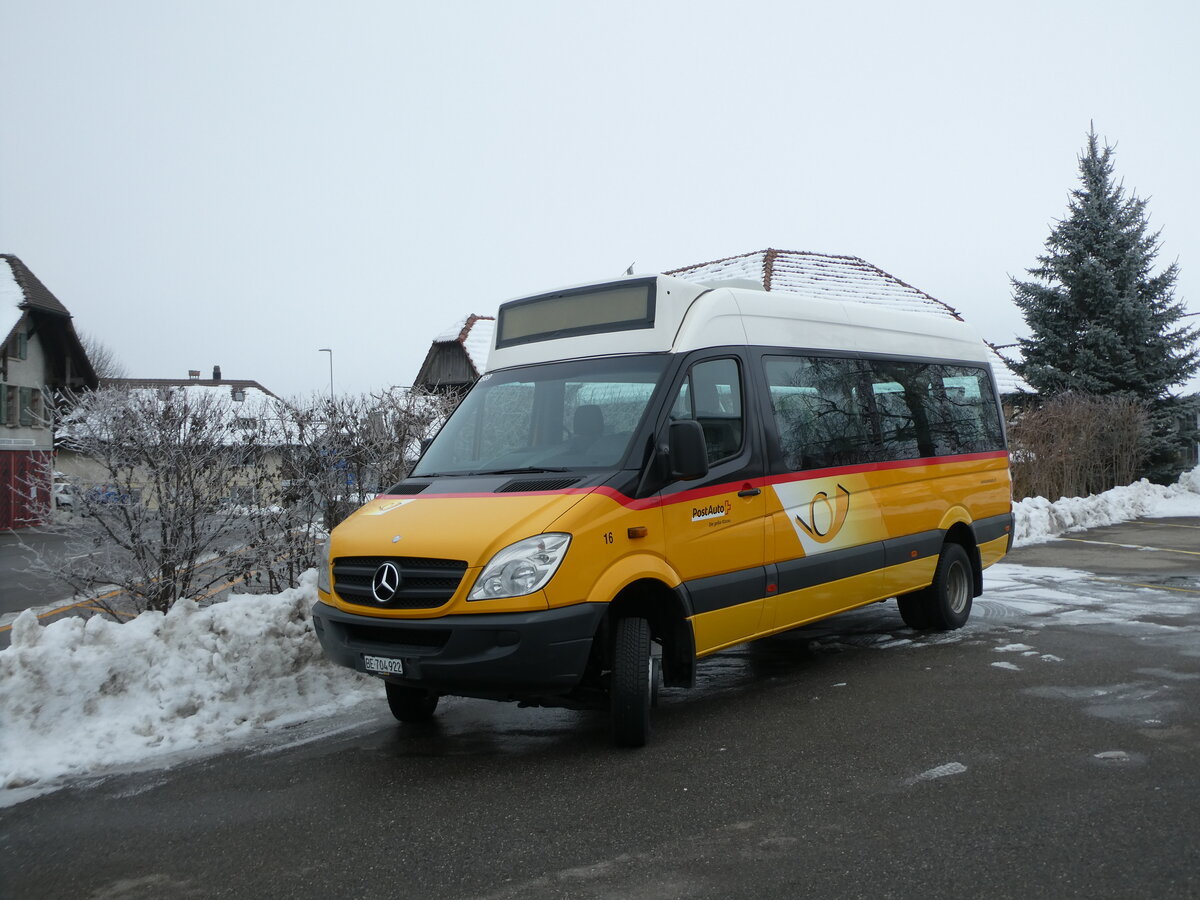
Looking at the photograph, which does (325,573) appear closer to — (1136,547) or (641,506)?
(641,506)

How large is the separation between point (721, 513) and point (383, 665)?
210cm

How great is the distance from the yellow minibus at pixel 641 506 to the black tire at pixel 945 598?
0.08 feet

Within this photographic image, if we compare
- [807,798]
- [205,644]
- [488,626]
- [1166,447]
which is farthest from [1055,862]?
[1166,447]

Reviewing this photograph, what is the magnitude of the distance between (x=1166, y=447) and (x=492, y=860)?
82.8 feet

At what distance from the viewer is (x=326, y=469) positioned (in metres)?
9.22

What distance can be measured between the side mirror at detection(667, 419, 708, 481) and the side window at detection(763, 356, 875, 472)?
1263 millimetres

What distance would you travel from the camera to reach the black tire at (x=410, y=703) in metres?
6.07

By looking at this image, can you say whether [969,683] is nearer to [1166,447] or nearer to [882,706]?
[882,706]

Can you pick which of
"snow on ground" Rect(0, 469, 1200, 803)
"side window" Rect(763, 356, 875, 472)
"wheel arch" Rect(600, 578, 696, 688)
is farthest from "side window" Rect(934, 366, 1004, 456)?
"wheel arch" Rect(600, 578, 696, 688)

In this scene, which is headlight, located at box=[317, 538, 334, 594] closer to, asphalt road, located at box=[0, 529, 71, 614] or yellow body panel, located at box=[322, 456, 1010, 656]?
yellow body panel, located at box=[322, 456, 1010, 656]

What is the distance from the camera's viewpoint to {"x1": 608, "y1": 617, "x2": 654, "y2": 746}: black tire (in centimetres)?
522

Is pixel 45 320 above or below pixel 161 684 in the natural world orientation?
above

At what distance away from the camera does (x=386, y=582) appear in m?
5.15

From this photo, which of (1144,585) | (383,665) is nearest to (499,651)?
(383,665)
